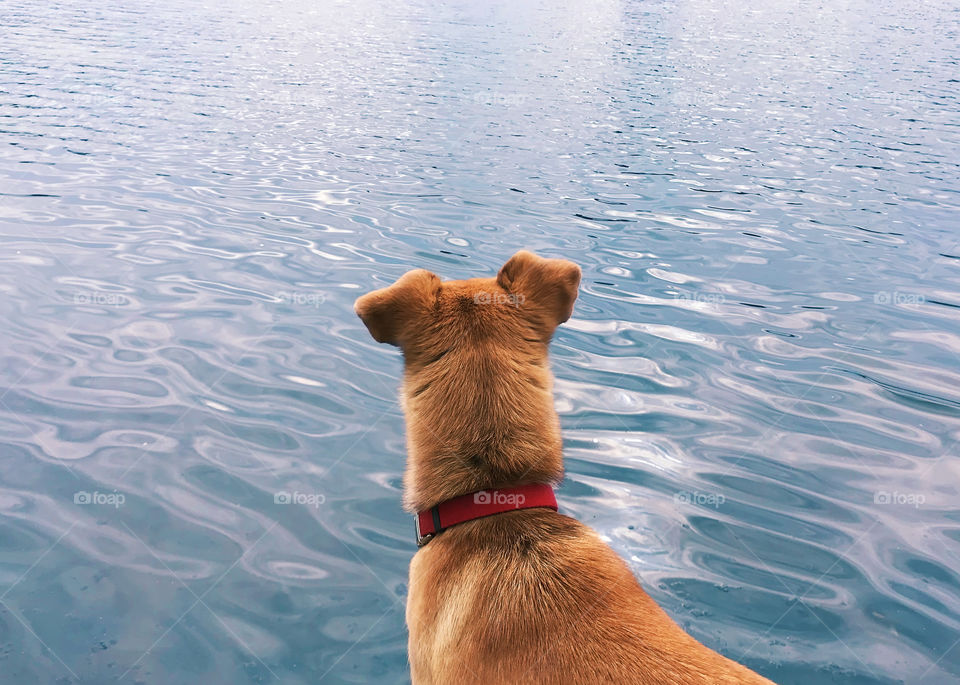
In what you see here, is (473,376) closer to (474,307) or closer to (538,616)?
(474,307)

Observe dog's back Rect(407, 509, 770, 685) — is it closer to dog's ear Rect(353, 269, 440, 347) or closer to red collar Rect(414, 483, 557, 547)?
red collar Rect(414, 483, 557, 547)

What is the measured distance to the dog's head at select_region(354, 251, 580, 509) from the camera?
3.19m

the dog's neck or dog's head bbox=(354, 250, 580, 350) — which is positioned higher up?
dog's head bbox=(354, 250, 580, 350)

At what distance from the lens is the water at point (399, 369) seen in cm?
509

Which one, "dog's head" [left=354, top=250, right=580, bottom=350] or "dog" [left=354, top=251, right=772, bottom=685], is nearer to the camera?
"dog" [left=354, top=251, right=772, bottom=685]

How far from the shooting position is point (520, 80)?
2716cm

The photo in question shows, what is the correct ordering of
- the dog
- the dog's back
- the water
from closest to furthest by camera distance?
the dog's back
the dog
the water

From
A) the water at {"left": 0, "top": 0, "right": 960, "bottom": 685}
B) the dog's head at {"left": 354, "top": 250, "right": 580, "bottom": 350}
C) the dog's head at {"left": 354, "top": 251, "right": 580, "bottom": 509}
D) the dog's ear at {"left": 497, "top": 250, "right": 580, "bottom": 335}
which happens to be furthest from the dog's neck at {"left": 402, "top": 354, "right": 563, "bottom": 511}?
the water at {"left": 0, "top": 0, "right": 960, "bottom": 685}

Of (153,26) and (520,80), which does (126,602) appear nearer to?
(520,80)

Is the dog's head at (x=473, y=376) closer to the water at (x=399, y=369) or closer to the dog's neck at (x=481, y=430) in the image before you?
A: the dog's neck at (x=481, y=430)

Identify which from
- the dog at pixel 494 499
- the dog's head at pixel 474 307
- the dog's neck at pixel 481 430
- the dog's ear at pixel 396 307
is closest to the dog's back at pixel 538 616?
the dog at pixel 494 499

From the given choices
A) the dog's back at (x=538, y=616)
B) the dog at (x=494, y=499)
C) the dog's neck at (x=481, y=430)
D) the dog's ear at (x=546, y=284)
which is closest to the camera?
the dog's back at (x=538, y=616)

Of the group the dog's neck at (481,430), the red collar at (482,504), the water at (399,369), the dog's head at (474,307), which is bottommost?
the water at (399,369)

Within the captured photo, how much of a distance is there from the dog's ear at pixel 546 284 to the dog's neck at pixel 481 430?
32 cm
